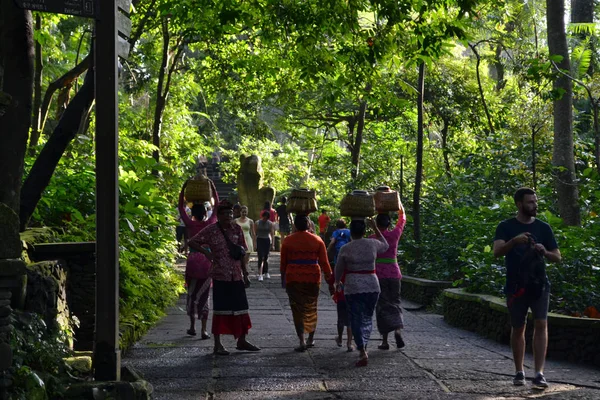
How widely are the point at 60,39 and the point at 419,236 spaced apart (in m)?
12.9

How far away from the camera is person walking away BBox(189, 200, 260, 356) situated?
37.3ft

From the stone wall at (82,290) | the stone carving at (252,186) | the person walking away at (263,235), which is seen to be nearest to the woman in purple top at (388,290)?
the stone wall at (82,290)

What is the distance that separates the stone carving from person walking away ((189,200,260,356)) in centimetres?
3393

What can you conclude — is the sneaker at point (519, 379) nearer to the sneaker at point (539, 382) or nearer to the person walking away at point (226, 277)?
the sneaker at point (539, 382)

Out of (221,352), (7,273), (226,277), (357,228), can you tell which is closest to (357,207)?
(357,228)

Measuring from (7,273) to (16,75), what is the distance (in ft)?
13.6

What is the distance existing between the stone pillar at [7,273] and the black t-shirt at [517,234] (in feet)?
15.1

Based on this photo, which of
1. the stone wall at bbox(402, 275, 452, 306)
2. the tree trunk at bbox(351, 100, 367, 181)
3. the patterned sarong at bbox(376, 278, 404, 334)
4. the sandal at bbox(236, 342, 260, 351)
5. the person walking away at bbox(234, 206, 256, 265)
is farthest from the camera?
the tree trunk at bbox(351, 100, 367, 181)

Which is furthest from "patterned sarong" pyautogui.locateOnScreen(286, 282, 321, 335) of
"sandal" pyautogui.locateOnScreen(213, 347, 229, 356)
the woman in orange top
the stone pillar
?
the stone pillar

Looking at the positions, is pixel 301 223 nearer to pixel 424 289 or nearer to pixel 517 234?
pixel 517 234

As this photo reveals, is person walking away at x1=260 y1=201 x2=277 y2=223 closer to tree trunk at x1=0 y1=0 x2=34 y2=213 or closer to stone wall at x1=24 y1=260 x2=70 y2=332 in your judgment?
tree trunk at x1=0 y1=0 x2=34 y2=213

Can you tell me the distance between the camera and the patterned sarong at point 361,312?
1080cm

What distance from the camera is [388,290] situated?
12.3m

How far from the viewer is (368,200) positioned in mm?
11492
